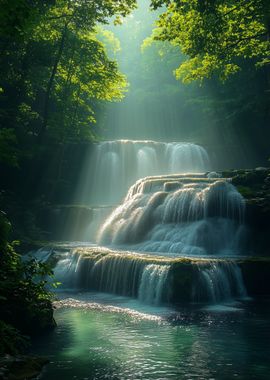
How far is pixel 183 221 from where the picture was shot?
821 inches

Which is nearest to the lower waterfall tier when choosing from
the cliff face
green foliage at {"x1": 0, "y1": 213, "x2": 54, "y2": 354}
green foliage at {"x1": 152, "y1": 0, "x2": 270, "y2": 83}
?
the cliff face

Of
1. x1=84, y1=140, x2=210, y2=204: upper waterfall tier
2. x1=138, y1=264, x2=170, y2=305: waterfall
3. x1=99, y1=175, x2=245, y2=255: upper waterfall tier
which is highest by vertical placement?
x1=84, y1=140, x2=210, y2=204: upper waterfall tier

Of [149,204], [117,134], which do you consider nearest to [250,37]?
[149,204]

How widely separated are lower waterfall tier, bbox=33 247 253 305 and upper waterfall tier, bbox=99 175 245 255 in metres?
3.43

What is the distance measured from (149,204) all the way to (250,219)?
532 centimetres

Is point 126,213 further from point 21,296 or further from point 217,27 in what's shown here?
point 21,296

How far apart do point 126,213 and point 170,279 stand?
9.62 metres

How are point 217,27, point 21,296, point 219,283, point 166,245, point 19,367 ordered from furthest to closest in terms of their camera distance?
point 166,245
point 217,27
point 219,283
point 21,296
point 19,367

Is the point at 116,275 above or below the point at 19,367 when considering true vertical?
above

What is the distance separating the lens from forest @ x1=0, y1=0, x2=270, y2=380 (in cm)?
1016

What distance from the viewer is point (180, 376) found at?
842cm

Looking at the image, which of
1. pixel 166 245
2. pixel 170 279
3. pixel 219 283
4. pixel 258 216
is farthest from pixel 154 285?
pixel 258 216

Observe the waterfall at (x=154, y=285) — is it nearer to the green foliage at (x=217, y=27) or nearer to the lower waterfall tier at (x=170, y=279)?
the lower waterfall tier at (x=170, y=279)

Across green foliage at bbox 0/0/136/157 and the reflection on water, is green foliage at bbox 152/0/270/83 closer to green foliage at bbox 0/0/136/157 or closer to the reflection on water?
green foliage at bbox 0/0/136/157
